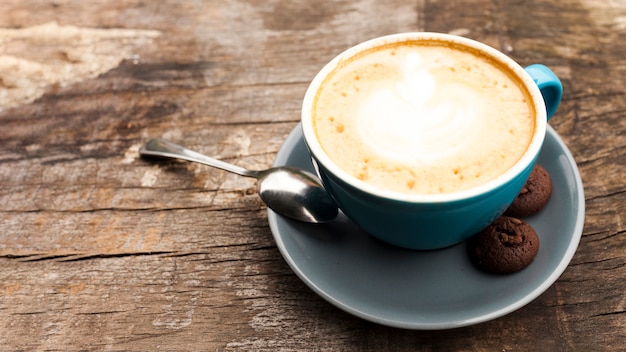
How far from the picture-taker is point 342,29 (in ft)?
7.73

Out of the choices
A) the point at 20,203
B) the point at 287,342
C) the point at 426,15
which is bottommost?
the point at 287,342

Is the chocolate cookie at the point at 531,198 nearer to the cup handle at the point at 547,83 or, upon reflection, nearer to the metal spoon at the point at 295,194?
the cup handle at the point at 547,83

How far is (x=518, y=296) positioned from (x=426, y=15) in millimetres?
1347

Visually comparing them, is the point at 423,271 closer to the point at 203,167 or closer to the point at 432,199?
the point at 432,199

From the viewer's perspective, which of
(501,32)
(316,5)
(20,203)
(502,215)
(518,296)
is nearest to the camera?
(518,296)

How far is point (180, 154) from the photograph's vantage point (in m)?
1.83

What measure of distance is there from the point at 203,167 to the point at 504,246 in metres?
0.93

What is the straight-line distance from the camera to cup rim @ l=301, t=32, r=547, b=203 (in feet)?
4.07

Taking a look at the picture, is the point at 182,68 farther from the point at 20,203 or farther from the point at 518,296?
the point at 518,296

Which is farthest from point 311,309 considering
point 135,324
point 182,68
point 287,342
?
point 182,68

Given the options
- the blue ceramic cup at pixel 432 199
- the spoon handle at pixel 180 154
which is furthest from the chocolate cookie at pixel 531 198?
the spoon handle at pixel 180 154

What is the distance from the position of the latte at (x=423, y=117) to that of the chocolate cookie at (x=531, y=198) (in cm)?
20

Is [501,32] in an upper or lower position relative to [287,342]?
upper

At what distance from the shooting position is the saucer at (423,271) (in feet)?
4.31
